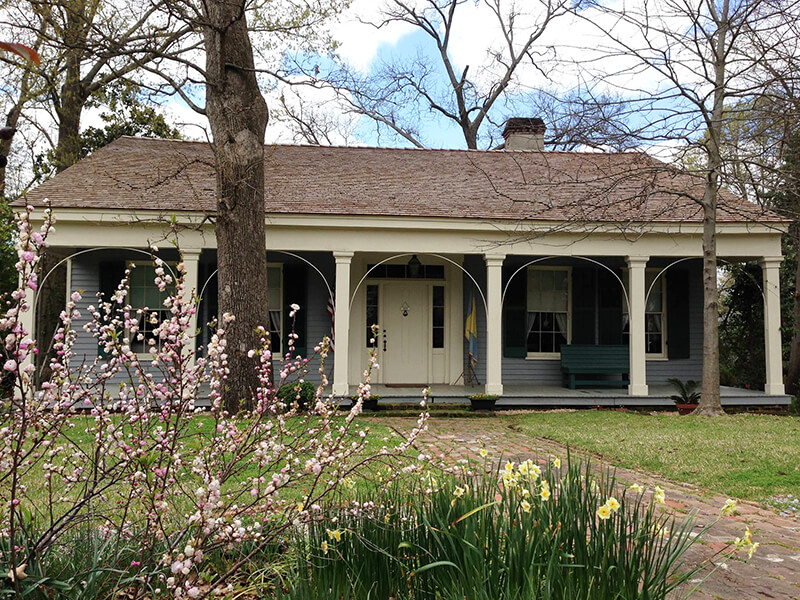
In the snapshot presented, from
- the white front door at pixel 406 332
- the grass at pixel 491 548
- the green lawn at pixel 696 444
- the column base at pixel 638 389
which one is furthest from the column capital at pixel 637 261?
the grass at pixel 491 548

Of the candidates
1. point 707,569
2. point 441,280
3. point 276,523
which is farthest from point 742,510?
point 441,280

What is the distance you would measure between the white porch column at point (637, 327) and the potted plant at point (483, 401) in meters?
2.90

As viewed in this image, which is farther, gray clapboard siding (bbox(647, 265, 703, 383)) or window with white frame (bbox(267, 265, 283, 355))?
gray clapboard siding (bbox(647, 265, 703, 383))

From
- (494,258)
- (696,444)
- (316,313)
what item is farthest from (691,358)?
(316,313)

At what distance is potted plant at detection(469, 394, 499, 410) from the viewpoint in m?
12.3

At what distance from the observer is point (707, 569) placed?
388 cm

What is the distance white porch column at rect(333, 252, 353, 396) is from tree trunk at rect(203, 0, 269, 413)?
84.9 inches

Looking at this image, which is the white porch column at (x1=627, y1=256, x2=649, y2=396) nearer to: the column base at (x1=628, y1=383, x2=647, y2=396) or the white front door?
the column base at (x1=628, y1=383, x2=647, y2=396)

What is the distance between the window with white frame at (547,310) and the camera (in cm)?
1521

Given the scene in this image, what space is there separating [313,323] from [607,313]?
253 inches

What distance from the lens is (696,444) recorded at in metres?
8.52

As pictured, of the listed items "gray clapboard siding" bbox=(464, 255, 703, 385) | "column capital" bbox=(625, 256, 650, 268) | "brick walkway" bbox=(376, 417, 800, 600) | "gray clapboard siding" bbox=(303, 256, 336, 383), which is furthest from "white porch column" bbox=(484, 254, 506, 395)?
"brick walkway" bbox=(376, 417, 800, 600)

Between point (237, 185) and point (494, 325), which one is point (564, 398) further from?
point (237, 185)

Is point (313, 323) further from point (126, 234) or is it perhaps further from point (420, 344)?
point (126, 234)
